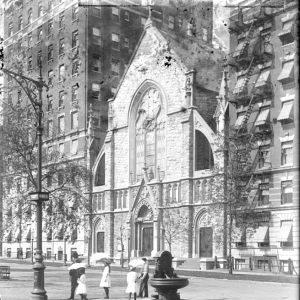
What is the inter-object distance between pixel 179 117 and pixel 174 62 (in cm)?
583

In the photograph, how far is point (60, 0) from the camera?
76.5 metres

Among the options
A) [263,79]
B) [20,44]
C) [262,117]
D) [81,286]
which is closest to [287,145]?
[262,117]

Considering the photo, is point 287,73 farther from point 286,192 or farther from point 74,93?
point 74,93

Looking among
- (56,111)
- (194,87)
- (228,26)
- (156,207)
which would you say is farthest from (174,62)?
(56,111)

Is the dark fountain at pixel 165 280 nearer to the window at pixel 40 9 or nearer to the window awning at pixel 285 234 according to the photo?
the window awning at pixel 285 234

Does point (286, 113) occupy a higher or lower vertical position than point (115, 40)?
lower

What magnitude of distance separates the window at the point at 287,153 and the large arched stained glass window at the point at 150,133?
1696 centimetres

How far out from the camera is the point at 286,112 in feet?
153

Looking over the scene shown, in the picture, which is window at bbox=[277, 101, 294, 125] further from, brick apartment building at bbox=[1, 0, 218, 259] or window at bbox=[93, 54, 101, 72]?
window at bbox=[93, 54, 101, 72]

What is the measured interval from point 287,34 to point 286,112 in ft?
20.0

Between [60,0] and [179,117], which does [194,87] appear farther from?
[60,0]

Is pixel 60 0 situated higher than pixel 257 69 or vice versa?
pixel 60 0

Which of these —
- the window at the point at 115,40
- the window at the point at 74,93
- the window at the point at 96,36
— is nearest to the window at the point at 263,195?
the window at the point at 74,93

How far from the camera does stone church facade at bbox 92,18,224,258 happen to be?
57406 mm
